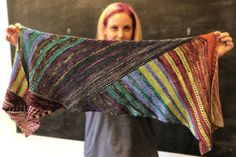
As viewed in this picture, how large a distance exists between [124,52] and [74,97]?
9.3 inches

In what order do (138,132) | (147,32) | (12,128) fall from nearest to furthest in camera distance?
(138,132) < (147,32) < (12,128)

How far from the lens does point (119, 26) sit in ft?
3.27

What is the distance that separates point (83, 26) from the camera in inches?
50.1

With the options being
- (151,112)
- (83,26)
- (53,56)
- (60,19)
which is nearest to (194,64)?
(151,112)

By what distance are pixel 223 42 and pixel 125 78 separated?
1.16 ft

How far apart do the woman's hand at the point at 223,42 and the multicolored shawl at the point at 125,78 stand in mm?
31

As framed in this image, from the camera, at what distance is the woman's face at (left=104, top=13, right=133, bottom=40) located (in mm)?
992

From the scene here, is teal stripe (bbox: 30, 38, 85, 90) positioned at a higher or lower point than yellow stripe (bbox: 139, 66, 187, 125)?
higher

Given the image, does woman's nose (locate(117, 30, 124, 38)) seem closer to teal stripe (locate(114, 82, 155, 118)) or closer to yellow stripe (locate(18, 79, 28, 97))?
teal stripe (locate(114, 82, 155, 118))

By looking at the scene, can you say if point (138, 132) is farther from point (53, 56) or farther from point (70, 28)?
point (70, 28)

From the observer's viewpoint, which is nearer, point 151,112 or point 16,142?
point 151,112

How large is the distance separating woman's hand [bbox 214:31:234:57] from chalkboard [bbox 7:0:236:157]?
18cm

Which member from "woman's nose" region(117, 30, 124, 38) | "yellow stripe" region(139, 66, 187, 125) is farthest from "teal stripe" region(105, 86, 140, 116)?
"woman's nose" region(117, 30, 124, 38)

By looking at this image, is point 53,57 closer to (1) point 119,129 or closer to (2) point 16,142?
(1) point 119,129
